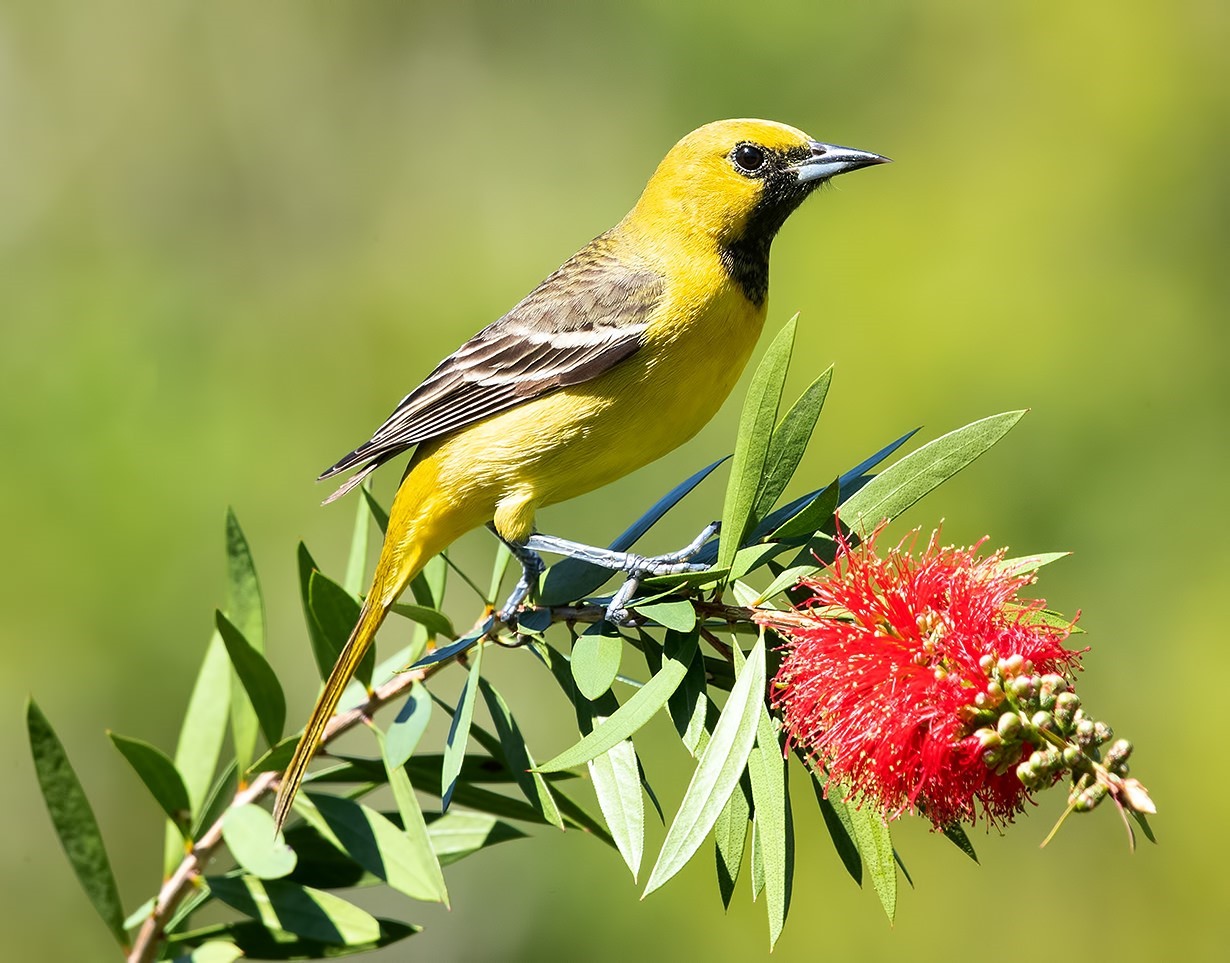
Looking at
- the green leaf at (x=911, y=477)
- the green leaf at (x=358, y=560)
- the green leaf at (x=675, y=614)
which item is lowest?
the green leaf at (x=911, y=477)

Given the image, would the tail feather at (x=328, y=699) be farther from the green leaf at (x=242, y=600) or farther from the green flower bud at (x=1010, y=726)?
the green flower bud at (x=1010, y=726)

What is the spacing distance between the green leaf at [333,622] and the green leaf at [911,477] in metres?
0.88

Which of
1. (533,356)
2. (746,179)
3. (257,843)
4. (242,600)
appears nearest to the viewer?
(257,843)

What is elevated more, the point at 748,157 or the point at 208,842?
the point at 748,157

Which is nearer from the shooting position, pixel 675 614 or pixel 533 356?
pixel 675 614

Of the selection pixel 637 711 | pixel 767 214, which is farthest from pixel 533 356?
pixel 637 711

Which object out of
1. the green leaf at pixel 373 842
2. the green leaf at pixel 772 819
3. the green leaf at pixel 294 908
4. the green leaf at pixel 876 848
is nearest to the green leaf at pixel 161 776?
the green leaf at pixel 294 908

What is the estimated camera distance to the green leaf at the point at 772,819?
64.5 inches

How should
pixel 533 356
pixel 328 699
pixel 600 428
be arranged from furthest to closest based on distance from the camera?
pixel 533 356 → pixel 600 428 → pixel 328 699

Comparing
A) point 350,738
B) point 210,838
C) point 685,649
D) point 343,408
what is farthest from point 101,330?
point 685,649

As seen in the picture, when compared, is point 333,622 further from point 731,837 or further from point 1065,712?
point 1065,712

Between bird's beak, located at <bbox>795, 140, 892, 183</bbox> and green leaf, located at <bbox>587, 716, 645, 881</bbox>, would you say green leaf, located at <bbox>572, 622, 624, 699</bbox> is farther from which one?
bird's beak, located at <bbox>795, 140, 892, 183</bbox>

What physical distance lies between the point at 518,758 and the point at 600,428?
3.57ft

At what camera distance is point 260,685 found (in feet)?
6.89
